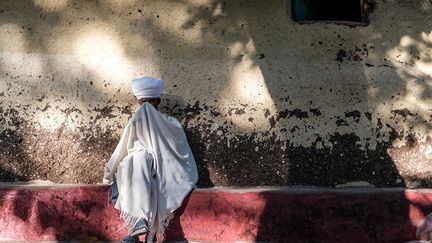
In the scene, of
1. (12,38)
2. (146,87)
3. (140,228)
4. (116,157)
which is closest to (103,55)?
(146,87)

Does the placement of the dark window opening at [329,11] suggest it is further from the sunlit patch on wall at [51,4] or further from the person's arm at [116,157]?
the sunlit patch on wall at [51,4]

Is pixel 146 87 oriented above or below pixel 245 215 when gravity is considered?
above

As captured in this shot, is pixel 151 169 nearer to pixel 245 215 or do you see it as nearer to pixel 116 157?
pixel 116 157

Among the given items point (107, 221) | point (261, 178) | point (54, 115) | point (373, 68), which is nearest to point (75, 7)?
point (54, 115)

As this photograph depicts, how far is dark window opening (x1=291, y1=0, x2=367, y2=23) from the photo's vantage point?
441cm

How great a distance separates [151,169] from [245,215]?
2.59 feet

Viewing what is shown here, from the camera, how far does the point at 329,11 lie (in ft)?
15.1

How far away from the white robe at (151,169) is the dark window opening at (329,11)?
4.98 ft

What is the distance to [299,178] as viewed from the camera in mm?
4117

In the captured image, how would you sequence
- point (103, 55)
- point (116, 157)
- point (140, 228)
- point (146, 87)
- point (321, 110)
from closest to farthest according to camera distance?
point (140, 228), point (116, 157), point (146, 87), point (321, 110), point (103, 55)

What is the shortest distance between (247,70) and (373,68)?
108 centimetres

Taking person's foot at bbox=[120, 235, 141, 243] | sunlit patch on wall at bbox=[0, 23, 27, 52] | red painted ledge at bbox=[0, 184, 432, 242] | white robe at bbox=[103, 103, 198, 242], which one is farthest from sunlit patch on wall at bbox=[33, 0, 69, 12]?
person's foot at bbox=[120, 235, 141, 243]

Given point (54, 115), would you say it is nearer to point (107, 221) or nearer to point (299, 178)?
point (107, 221)

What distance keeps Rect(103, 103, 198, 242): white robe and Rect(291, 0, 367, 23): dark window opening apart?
152cm
